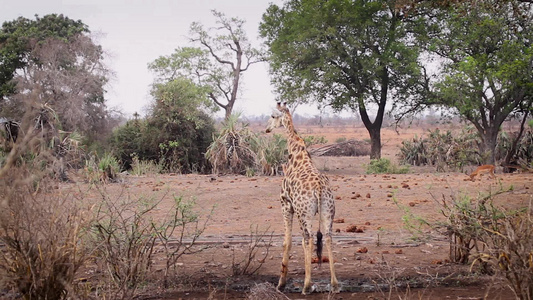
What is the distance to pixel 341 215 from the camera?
11508mm

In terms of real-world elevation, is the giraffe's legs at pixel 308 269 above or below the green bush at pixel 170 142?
below

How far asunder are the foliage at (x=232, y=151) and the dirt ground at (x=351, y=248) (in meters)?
4.51

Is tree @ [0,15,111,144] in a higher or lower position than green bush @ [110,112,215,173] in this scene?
higher

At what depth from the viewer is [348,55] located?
26781 millimetres

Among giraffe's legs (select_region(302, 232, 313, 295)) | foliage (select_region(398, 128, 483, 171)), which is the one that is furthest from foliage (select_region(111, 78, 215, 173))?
giraffe's legs (select_region(302, 232, 313, 295))

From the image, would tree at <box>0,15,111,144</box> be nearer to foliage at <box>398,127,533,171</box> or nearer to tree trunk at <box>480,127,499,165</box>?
foliage at <box>398,127,533,171</box>

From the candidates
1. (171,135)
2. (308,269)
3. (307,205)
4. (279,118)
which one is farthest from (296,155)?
(171,135)

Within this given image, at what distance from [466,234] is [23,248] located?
183 inches

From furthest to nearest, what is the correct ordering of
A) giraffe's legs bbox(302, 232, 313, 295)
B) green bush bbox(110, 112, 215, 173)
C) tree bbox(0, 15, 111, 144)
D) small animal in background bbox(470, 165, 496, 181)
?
tree bbox(0, 15, 111, 144) < green bush bbox(110, 112, 215, 173) < small animal in background bbox(470, 165, 496, 181) < giraffe's legs bbox(302, 232, 313, 295)

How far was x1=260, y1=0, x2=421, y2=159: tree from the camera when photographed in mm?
26172

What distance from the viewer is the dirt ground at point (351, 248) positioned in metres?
6.70

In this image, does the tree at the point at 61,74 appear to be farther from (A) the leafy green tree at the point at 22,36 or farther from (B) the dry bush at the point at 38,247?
(B) the dry bush at the point at 38,247

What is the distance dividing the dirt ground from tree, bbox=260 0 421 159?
38.0 ft

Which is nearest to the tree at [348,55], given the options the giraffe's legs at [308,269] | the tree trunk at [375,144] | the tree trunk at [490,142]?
the tree trunk at [375,144]
